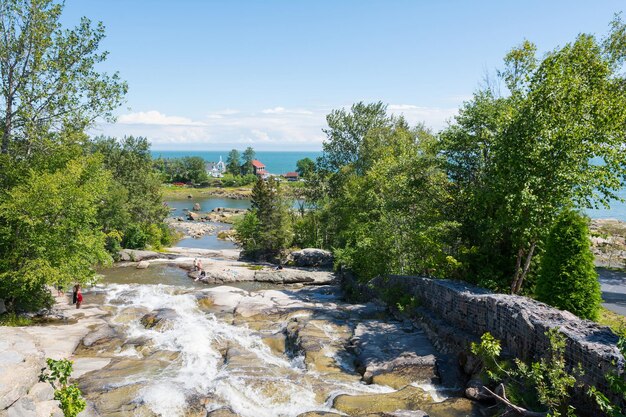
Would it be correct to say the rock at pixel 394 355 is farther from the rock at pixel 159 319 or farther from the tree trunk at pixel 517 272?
A: the rock at pixel 159 319

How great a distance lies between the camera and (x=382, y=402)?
39.6 ft

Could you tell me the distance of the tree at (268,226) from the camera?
4394 cm

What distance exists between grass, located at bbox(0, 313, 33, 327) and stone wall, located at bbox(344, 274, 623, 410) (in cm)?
1827

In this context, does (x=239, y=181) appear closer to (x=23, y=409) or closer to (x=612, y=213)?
(x=612, y=213)

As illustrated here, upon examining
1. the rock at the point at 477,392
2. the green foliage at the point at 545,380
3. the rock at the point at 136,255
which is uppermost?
the green foliage at the point at 545,380

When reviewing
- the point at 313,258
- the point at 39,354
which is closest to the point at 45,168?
the point at 39,354

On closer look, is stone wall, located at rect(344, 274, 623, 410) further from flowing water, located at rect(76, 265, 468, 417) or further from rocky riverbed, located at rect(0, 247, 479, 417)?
flowing water, located at rect(76, 265, 468, 417)

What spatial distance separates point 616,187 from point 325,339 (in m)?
12.3

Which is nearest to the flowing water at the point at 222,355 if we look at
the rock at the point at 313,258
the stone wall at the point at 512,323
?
the stone wall at the point at 512,323

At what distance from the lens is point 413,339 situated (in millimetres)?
16531

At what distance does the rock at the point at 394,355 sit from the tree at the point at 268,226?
85.9ft

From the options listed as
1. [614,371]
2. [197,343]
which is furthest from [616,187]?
[197,343]

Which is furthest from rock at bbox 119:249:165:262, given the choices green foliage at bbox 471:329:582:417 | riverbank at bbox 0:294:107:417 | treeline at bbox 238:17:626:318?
green foliage at bbox 471:329:582:417

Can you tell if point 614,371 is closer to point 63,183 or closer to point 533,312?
point 533,312
